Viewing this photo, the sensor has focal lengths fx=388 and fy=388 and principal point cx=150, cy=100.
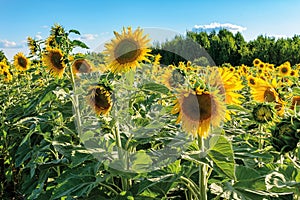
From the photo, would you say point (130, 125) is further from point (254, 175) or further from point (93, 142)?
point (254, 175)

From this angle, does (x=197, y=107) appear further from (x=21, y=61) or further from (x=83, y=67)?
(x=21, y=61)

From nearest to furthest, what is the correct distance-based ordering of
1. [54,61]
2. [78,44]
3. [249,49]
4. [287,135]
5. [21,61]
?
[287,135], [78,44], [54,61], [21,61], [249,49]

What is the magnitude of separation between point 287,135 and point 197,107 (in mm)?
319

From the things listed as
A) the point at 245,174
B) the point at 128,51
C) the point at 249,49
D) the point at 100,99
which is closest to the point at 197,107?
the point at 245,174

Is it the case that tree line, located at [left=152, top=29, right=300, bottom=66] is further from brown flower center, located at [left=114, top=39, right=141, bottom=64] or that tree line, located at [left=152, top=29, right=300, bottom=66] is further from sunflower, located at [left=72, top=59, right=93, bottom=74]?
brown flower center, located at [left=114, top=39, right=141, bottom=64]

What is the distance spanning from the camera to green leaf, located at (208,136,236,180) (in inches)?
52.0

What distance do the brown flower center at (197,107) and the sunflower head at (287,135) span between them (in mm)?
249

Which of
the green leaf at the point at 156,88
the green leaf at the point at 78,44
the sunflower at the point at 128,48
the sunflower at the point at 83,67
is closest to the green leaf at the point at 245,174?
the green leaf at the point at 156,88

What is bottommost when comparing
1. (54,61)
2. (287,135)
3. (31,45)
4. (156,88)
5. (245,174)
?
(245,174)

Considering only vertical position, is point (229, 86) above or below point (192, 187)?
above

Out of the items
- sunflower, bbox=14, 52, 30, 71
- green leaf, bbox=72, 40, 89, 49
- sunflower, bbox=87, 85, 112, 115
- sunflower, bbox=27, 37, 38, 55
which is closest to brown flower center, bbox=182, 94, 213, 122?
sunflower, bbox=87, 85, 112, 115

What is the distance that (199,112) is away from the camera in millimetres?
1420

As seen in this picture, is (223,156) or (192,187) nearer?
(223,156)

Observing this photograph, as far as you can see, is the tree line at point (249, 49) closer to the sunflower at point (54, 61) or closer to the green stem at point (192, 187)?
the sunflower at point (54, 61)
